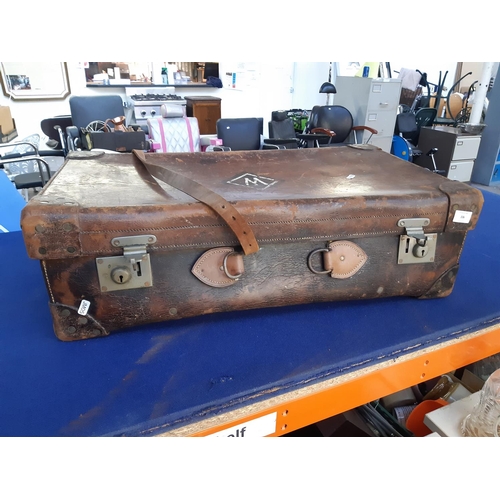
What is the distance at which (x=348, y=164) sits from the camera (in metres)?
1.06

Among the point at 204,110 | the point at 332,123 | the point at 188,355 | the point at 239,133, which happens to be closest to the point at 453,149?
the point at 332,123

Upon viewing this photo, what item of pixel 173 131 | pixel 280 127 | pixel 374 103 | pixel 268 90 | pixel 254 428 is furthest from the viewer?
pixel 268 90

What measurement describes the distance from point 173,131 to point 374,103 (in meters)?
2.07

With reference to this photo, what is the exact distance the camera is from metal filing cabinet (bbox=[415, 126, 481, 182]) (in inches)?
152

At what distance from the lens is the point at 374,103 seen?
4.01 m

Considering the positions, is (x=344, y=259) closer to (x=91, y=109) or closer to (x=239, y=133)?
(x=239, y=133)

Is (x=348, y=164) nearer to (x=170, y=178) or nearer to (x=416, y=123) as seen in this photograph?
(x=170, y=178)

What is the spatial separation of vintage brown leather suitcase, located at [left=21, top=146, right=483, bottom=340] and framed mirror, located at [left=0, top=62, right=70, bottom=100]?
4.56 meters

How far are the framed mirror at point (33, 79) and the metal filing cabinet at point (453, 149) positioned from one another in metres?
4.17

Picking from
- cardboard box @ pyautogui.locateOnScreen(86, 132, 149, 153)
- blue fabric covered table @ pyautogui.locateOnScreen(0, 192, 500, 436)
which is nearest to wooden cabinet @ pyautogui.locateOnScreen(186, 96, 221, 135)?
cardboard box @ pyautogui.locateOnScreen(86, 132, 149, 153)

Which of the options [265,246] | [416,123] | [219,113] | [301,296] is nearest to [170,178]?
[265,246]

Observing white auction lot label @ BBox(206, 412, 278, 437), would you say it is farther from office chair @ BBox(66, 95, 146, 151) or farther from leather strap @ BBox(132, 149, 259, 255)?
office chair @ BBox(66, 95, 146, 151)

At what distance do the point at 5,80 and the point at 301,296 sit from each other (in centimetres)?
509

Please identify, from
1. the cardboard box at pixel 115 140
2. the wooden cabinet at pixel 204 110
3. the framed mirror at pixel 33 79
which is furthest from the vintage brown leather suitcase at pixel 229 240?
the wooden cabinet at pixel 204 110
